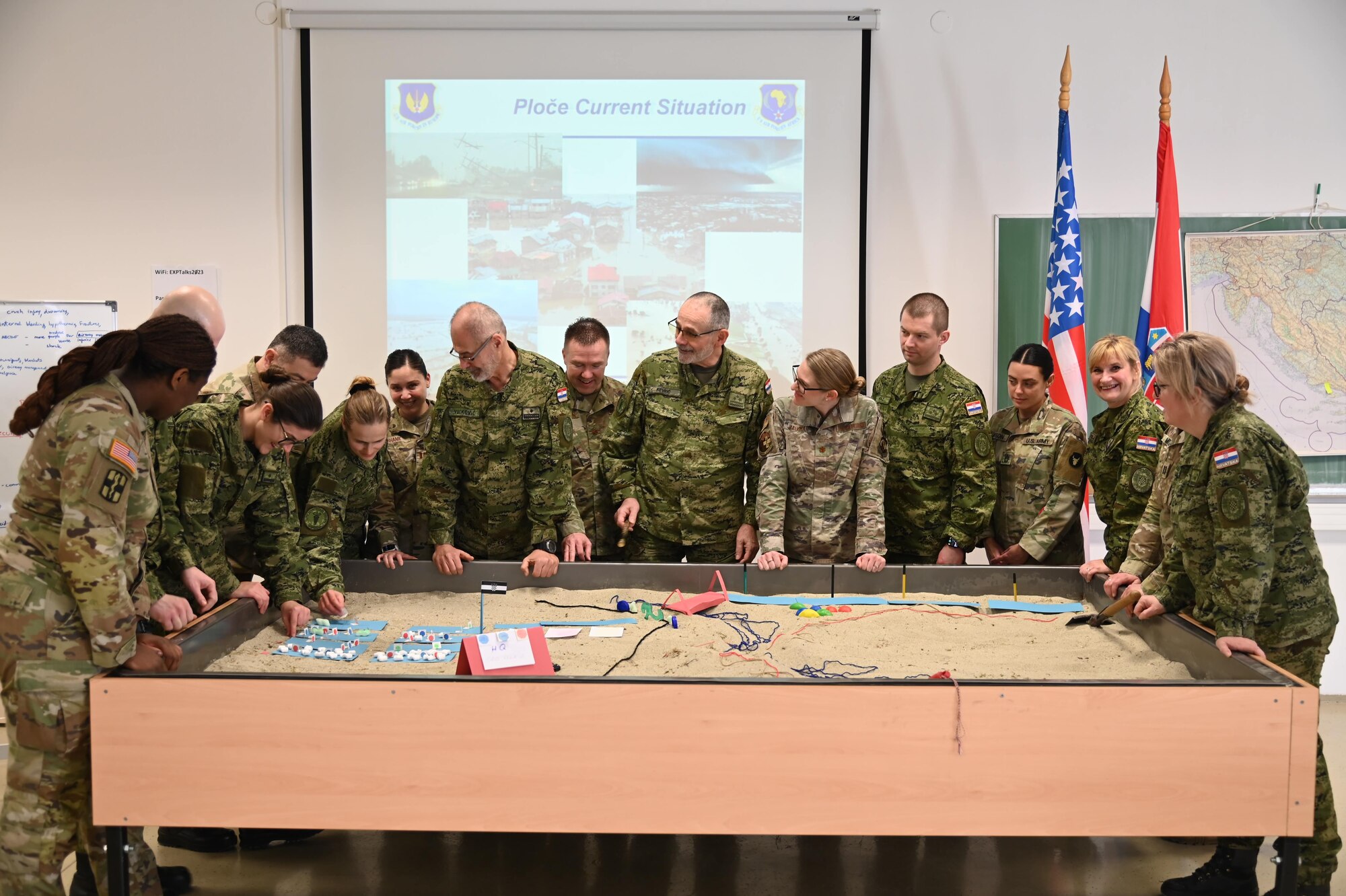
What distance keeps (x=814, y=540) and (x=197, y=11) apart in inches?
162

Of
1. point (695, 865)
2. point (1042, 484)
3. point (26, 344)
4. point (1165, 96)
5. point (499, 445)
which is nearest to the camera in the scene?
point (695, 865)

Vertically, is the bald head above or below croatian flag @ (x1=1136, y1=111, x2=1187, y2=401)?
below

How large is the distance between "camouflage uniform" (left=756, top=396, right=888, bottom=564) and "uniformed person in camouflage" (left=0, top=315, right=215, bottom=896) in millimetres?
1955

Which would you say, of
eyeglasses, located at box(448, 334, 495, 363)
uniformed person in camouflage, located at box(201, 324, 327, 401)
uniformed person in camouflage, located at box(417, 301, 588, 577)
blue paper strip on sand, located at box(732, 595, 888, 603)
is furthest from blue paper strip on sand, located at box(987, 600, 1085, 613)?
uniformed person in camouflage, located at box(201, 324, 327, 401)

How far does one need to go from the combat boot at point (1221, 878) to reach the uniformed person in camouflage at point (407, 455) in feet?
8.57

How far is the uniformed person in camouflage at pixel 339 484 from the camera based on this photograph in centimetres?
292

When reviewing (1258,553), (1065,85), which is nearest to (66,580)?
(1258,553)

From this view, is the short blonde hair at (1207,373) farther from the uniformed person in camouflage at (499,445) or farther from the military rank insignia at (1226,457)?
the uniformed person in camouflage at (499,445)

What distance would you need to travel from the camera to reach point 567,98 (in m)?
4.84

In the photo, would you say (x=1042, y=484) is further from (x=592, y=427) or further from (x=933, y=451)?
(x=592, y=427)

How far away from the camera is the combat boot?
101 inches

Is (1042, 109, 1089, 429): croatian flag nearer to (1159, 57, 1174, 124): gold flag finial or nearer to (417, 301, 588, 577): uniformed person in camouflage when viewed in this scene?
(1159, 57, 1174, 124): gold flag finial

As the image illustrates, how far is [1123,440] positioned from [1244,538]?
41.4 inches

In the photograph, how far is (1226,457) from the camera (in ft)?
7.64
